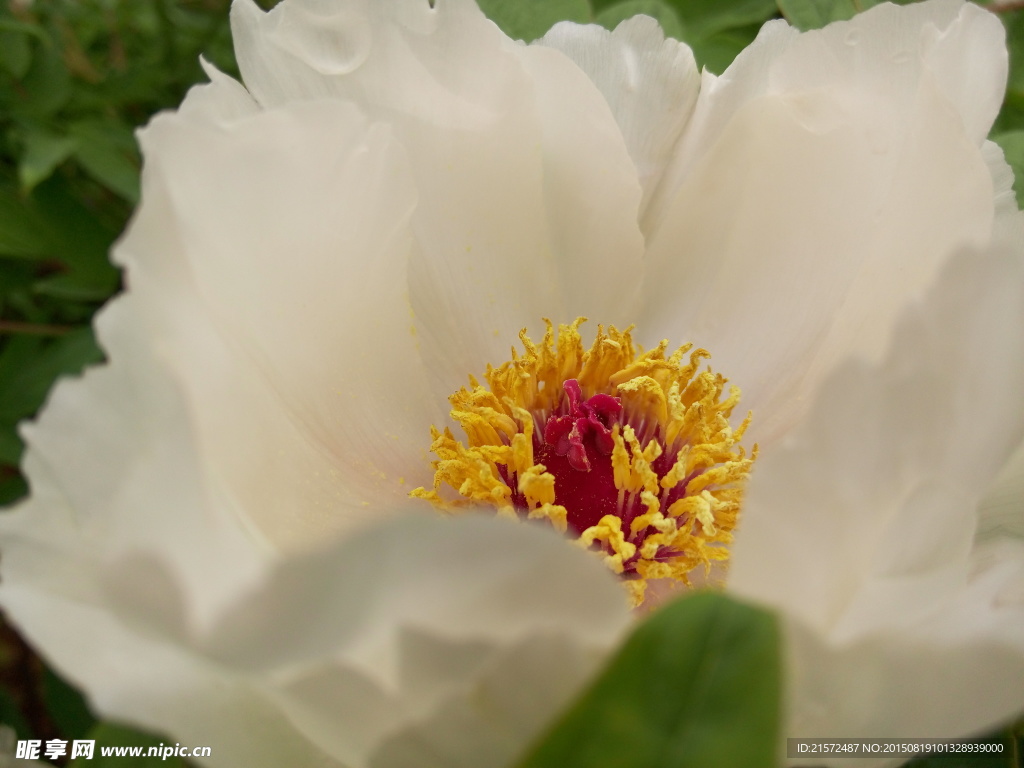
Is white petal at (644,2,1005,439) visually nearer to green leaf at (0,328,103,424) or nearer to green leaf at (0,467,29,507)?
green leaf at (0,328,103,424)

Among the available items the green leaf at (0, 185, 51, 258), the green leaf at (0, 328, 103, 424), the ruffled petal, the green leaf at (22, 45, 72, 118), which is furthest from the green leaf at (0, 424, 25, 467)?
the ruffled petal

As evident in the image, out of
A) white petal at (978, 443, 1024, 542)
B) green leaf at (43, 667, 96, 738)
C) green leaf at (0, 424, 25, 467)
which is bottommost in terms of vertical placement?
green leaf at (43, 667, 96, 738)

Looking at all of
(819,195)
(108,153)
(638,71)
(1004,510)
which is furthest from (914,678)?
(108,153)

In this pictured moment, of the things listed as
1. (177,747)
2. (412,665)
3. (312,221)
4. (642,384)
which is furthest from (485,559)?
(642,384)

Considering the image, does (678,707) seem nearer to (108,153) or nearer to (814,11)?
(814,11)

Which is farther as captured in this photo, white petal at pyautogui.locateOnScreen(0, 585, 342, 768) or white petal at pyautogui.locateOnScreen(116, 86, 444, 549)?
white petal at pyautogui.locateOnScreen(116, 86, 444, 549)

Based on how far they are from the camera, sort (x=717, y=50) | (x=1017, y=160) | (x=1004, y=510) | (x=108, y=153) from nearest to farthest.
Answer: (x=1004, y=510), (x=1017, y=160), (x=717, y=50), (x=108, y=153)
